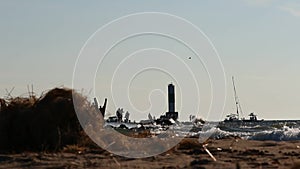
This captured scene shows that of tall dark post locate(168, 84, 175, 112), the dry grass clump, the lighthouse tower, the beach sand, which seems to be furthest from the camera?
the lighthouse tower

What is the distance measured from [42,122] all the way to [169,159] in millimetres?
5206

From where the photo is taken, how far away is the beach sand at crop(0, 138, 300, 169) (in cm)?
1525

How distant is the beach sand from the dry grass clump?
3.63ft

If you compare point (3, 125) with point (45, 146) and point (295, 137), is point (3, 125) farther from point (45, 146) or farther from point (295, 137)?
point (295, 137)

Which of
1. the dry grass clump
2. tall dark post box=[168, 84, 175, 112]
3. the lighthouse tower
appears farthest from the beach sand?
tall dark post box=[168, 84, 175, 112]

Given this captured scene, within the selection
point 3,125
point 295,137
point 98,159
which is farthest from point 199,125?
point 98,159

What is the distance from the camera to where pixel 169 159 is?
16.6 m

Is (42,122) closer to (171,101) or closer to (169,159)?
(169,159)

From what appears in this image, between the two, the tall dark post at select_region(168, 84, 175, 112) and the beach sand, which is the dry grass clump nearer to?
the beach sand

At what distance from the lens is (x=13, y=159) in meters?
16.8

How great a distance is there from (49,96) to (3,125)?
1.72 metres

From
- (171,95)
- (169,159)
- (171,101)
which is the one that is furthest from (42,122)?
(171,101)

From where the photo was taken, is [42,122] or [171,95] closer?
[42,122]

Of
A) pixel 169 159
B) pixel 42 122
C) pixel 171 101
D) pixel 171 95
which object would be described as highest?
pixel 171 95
